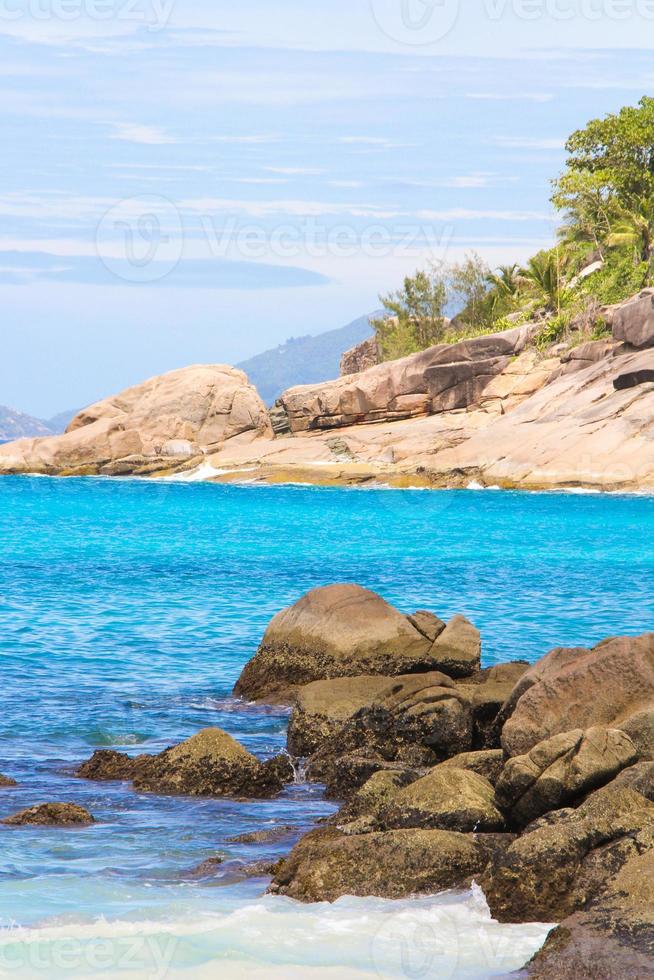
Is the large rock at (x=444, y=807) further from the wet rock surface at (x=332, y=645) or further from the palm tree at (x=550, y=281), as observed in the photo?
the palm tree at (x=550, y=281)

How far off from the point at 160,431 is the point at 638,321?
34.7 metres

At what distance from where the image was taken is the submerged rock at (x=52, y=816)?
1195 cm

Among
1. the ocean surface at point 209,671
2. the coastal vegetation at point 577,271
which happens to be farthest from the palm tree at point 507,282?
the ocean surface at point 209,671

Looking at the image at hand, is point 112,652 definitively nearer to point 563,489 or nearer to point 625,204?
point 563,489

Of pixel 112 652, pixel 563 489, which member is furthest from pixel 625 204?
pixel 112 652

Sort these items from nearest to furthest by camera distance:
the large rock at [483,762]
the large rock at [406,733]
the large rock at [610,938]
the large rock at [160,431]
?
the large rock at [610,938], the large rock at [483,762], the large rock at [406,733], the large rock at [160,431]

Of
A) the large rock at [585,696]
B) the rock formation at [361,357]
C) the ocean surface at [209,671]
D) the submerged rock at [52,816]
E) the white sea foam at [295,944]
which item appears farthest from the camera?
the rock formation at [361,357]

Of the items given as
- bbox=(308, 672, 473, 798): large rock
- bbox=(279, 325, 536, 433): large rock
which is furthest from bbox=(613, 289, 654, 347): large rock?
bbox=(308, 672, 473, 798): large rock

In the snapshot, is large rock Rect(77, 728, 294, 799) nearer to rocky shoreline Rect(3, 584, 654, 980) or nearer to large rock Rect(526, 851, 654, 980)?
rocky shoreline Rect(3, 584, 654, 980)

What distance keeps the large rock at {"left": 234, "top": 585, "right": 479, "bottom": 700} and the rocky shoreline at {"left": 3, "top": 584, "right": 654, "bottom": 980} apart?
3 centimetres

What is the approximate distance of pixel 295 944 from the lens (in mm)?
9062

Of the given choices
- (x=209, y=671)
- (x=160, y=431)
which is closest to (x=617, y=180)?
(x=160, y=431)

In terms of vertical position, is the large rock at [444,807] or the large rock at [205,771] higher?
the large rock at [444,807]

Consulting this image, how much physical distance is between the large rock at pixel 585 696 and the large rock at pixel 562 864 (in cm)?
247
